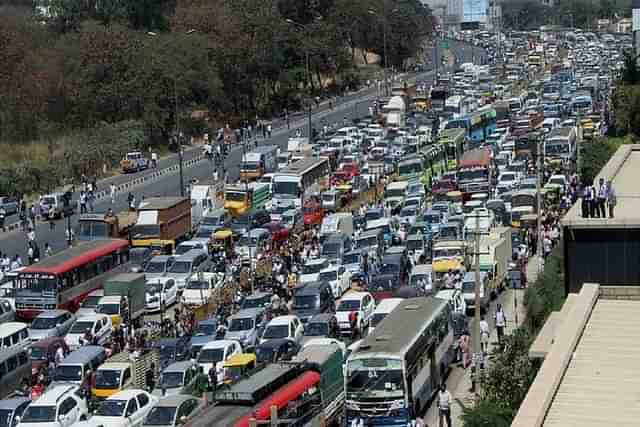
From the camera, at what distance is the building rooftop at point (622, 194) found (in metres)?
20.0

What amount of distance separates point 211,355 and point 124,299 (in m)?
5.50

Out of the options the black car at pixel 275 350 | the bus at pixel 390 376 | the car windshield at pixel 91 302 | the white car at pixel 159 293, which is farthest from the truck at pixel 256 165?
the bus at pixel 390 376

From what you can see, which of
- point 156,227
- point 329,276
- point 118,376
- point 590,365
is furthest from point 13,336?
point 590,365

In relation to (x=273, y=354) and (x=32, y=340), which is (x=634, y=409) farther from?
(x=32, y=340)

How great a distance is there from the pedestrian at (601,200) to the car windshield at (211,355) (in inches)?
295

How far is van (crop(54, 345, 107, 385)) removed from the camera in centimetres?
2323

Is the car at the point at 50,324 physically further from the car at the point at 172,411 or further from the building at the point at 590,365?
the building at the point at 590,365

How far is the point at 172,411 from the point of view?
19.5m

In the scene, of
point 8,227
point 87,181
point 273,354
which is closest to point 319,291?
point 273,354

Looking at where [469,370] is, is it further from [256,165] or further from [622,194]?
[256,165]

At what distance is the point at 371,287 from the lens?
2862 centimetres

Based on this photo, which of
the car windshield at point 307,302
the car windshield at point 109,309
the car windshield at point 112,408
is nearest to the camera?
the car windshield at point 112,408

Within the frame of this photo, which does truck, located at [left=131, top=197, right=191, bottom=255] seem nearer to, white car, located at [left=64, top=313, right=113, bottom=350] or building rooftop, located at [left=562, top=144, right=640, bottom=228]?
white car, located at [left=64, top=313, right=113, bottom=350]

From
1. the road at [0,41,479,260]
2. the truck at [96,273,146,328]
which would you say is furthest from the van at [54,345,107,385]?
the road at [0,41,479,260]
